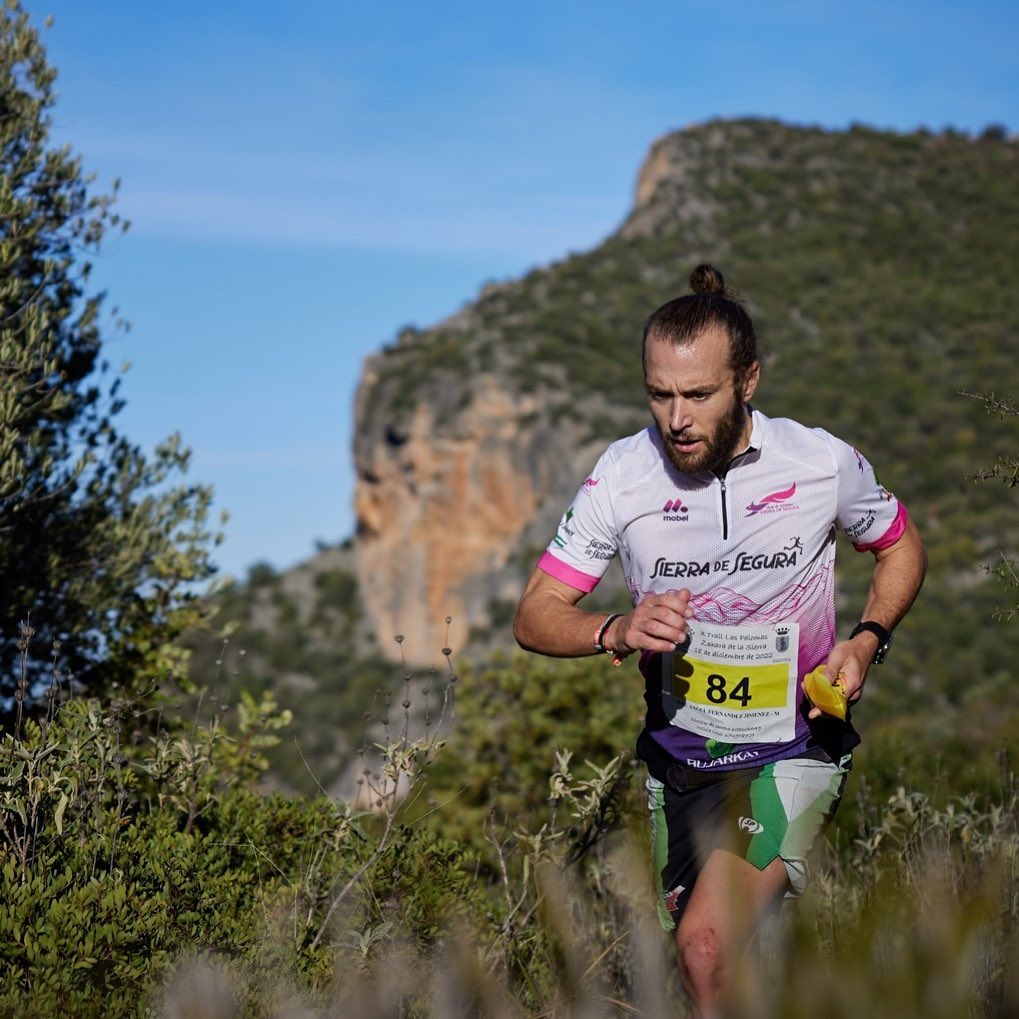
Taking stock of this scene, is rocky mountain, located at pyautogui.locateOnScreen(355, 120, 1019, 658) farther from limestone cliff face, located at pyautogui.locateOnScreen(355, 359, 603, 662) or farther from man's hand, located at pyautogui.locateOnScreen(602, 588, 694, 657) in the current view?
man's hand, located at pyautogui.locateOnScreen(602, 588, 694, 657)

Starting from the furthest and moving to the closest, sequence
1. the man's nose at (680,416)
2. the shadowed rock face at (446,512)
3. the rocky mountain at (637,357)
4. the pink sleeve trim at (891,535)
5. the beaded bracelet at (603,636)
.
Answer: the shadowed rock face at (446,512), the rocky mountain at (637,357), the pink sleeve trim at (891,535), the man's nose at (680,416), the beaded bracelet at (603,636)

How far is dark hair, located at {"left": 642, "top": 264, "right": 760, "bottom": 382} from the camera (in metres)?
3.53

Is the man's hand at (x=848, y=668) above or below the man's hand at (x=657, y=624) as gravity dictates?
below

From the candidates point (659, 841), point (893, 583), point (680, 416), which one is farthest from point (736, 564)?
point (659, 841)

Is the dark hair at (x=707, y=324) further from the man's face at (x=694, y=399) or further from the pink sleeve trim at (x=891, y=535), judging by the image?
the pink sleeve trim at (x=891, y=535)

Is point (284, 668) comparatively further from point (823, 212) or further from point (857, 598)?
point (823, 212)

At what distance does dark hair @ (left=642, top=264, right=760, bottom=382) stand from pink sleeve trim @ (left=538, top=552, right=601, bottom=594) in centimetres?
64

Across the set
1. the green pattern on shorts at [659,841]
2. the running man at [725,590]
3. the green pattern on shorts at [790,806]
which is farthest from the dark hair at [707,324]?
the green pattern on shorts at [659,841]

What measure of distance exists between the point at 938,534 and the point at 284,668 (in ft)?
87.3

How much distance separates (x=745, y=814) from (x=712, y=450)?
0.97 metres

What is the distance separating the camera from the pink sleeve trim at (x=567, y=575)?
3637mm

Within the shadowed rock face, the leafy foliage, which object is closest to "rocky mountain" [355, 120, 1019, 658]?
the shadowed rock face

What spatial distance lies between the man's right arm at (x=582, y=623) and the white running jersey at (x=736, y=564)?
2.9 inches

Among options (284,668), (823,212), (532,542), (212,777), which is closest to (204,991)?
(212,777)
